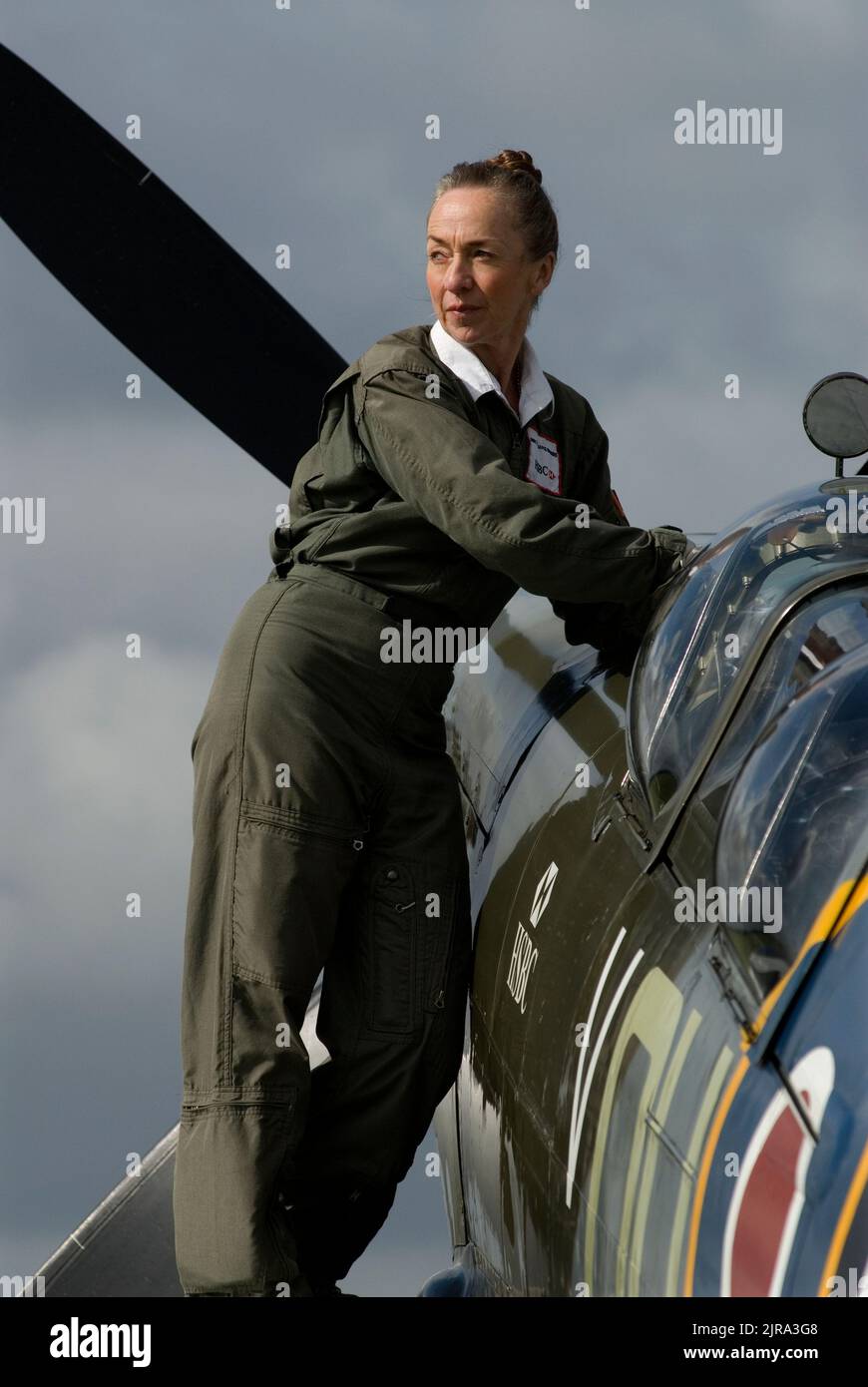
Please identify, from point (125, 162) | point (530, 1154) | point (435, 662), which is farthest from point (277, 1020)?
point (125, 162)

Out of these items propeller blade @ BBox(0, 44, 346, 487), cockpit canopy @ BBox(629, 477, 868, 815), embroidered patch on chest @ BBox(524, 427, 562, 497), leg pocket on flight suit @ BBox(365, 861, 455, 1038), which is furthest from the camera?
propeller blade @ BBox(0, 44, 346, 487)

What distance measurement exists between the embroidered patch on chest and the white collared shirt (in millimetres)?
60

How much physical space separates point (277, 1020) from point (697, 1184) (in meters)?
1.31

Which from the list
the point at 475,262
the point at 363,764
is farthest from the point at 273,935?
the point at 475,262

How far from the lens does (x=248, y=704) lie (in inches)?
141

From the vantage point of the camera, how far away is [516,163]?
392 centimetres

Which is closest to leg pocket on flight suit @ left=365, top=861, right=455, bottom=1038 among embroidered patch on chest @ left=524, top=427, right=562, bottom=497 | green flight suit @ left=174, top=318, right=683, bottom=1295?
green flight suit @ left=174, top=318, right=683, bottom=1295

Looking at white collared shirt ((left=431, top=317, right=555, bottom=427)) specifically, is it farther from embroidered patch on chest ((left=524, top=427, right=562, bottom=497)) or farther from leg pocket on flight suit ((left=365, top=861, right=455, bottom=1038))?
leg pocket on flight suit ((left=365, top=861, right=455, bottom=1038))

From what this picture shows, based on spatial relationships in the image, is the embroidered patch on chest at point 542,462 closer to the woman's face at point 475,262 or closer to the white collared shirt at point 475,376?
the white collared shirt at point 475,376

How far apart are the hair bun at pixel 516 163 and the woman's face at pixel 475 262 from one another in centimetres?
11

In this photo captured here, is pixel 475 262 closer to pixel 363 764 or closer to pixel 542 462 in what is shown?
pixel 542 462

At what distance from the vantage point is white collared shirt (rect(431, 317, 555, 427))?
12.3ft
